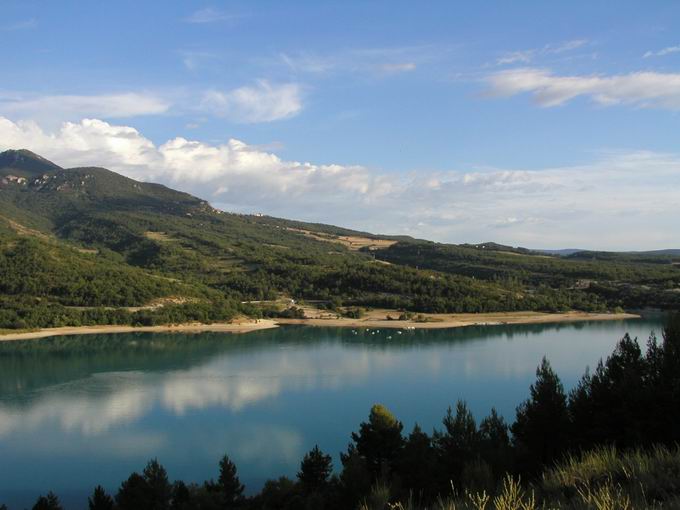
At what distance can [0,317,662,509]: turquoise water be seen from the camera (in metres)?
25.1

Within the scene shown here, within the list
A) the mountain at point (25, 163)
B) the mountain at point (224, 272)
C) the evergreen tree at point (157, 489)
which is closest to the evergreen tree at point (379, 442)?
the evergreen tree at point (157, 489)

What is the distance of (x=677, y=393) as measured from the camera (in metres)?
14.8

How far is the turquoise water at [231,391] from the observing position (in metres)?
25.1

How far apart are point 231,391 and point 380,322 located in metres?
34.7

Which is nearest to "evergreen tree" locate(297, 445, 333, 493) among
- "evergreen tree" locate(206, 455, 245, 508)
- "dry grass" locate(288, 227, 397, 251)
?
"evergreen tree" locate(206, 455, 245, 508)

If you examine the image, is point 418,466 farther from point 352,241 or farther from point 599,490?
point 352,241

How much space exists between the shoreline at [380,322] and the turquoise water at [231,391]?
2353 millimetres

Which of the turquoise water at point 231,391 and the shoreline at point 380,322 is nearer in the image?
the turquoise water at point 231,391

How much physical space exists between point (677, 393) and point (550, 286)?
78930 millimetres

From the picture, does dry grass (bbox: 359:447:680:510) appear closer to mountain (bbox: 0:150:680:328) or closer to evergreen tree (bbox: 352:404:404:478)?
evergreen tree (bbox: 352:404:404:478)

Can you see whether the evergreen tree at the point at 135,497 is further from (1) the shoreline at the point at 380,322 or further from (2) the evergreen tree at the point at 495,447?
(1) the shoreline at the point at 380,322

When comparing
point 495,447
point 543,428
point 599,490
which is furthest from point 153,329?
point 599,490

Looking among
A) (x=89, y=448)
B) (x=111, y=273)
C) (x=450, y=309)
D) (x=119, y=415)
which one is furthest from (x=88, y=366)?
(x=450, y=309)

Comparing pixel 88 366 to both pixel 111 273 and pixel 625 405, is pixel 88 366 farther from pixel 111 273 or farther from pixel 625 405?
pixel 625 405
